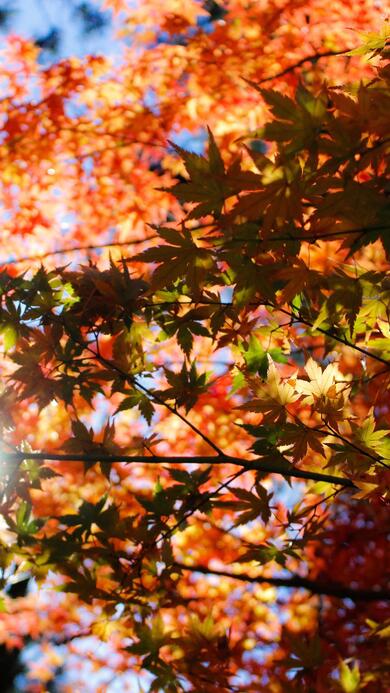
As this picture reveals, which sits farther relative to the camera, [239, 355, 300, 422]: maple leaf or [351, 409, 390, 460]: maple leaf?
[239, 355, 300, 422]: maple leaf

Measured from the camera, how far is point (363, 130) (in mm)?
1372

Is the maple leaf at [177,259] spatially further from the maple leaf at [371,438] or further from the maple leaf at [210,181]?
the maple leaf at [371,438]

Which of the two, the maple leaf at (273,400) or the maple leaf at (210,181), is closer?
the maple leaf at (210,181)

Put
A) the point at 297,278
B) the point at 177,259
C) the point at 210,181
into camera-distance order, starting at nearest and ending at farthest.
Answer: the point at 210,181 → the point at 177,259 → the point at 297,278

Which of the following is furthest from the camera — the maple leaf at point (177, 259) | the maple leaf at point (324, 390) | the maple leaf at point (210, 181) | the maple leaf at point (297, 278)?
the maple leaf at point (324, 390)

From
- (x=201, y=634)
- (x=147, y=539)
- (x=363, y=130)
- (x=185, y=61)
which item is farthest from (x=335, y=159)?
(x=185, y=61)

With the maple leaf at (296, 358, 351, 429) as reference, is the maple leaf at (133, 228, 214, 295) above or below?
above

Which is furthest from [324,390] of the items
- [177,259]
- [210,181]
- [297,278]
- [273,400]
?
[210,181]

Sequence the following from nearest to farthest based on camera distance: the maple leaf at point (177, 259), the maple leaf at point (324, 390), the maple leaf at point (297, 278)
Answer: the maple leaf at point (177, 259) < the maple leaf at point (297, 278) < the maple leaf at point (324, 390)

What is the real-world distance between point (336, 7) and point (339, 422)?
4294 mm

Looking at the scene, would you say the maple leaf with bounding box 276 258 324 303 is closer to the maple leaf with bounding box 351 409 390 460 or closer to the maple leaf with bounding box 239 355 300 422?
the maple leaf with bounding box 239 355 300 422

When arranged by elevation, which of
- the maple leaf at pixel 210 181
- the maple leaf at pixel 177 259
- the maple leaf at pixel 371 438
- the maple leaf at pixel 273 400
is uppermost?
the maple leaf at pixel 210 181

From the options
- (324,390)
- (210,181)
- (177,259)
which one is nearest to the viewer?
(210,181)

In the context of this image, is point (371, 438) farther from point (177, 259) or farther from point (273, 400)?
point (177, 259)
